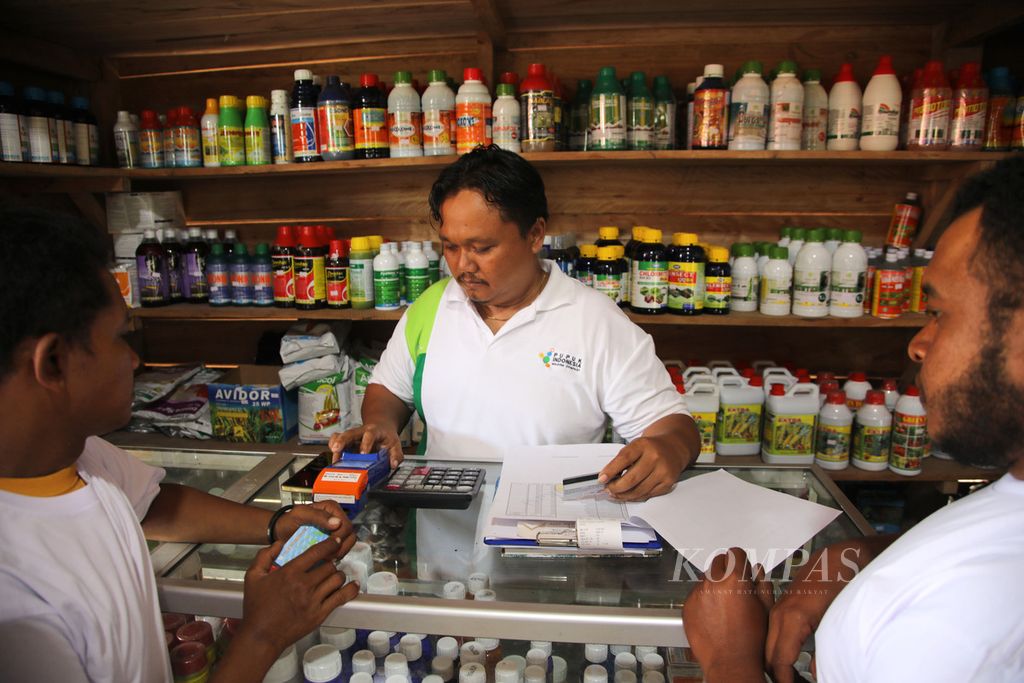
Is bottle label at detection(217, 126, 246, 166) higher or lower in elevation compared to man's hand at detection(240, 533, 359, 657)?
higher

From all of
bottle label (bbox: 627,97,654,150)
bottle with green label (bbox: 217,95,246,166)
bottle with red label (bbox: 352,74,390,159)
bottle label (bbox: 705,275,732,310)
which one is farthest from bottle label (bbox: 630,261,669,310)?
bottle with green label (bbox: 217,95,246,166)

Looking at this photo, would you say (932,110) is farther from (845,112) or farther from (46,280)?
(46,280)

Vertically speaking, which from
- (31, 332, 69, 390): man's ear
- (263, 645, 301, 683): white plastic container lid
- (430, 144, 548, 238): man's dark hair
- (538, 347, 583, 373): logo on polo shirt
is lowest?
(263, 645, 301, 683): white plastic container lid

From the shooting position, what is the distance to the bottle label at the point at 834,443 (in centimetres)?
233

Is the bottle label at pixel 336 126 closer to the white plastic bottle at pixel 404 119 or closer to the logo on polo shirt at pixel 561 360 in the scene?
the white plastic bottle at pixel 404 119

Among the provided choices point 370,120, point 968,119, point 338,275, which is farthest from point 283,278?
point 968,119

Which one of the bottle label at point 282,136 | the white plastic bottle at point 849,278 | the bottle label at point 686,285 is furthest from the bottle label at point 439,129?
the white plastic bottle at point 849,278

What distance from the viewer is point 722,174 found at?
8.39 ft

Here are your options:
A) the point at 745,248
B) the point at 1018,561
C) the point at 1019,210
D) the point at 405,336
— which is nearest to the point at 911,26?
the point at 745,248

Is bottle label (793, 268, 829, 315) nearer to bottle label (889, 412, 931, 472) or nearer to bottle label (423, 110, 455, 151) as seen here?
bottle label (889, 412, 931, 472)

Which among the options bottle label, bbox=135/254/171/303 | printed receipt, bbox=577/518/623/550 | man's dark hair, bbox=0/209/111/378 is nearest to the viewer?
man's dark hair, bbox=0/209/111/378

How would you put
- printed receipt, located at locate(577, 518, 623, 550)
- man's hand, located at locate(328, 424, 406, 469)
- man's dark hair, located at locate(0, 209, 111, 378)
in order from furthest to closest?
man's hand, located at locate(328, 424, 406, 469)
printed receipt, located at locate(577, 518, 623, 550)
man's dark hair, located at locate(0, 209, 111, 378)

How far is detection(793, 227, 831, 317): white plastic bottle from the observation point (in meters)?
2.26

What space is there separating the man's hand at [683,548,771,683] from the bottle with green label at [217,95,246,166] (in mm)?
2236
